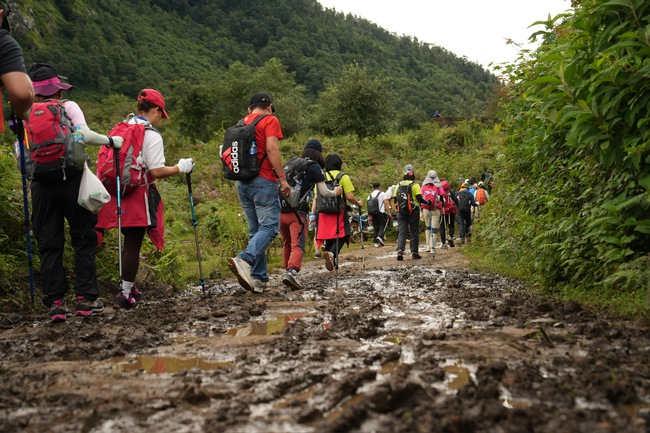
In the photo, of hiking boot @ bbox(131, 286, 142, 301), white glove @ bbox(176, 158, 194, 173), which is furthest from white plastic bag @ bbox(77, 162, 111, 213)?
hiking boot @ bbox(131, 286, 142, 301)

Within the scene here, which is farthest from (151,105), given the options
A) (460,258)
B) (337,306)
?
(460,258)

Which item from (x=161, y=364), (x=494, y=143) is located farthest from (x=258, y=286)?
(x=494, y=143)

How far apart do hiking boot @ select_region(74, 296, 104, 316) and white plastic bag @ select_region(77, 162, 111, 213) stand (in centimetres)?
82

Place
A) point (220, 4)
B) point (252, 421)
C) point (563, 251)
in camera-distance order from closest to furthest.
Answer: point (252, 421) → point (563, 251) → point (220, 4)

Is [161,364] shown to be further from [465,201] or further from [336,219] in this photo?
[465,201]

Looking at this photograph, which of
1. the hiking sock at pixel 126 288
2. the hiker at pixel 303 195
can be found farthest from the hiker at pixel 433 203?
the hiking sock at pixel 126 288

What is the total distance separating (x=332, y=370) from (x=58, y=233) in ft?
11.8

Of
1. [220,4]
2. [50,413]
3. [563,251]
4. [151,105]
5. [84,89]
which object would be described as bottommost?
[50,413]

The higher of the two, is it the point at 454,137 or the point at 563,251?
the point at 454,137

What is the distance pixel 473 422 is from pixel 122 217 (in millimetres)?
4883

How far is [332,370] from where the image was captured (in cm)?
307

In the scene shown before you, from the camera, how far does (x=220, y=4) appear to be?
147 meters

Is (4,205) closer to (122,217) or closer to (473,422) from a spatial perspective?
(122,217)

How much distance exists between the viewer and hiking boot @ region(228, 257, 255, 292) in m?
6.88
